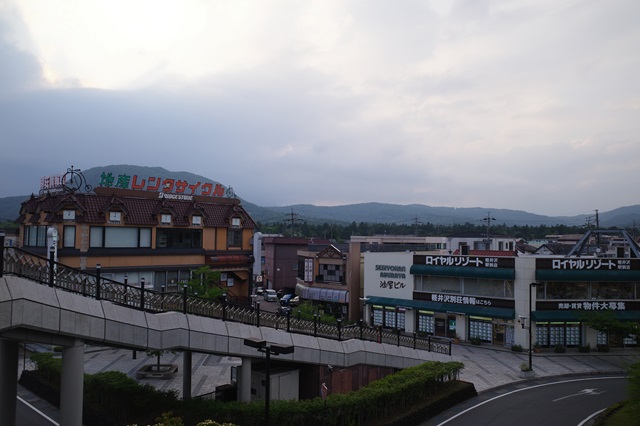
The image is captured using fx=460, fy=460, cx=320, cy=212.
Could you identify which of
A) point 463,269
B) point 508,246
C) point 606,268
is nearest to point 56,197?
point 463,269

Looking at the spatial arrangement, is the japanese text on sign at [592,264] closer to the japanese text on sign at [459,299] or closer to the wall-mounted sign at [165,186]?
the japanese text on sign at [459,299]

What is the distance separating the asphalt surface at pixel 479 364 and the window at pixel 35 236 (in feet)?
35.7

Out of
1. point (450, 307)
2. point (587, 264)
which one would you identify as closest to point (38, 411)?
point (450, 307)

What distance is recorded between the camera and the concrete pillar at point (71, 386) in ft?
46.3

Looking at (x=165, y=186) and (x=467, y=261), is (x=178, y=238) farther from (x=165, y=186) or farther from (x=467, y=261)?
(x=467, y=261)

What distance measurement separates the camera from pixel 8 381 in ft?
54.7

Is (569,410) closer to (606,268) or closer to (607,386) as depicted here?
(607,386)

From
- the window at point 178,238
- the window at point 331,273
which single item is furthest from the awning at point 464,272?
the window at point 178,238

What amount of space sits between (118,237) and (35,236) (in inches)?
293

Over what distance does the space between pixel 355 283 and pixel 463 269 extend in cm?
1382

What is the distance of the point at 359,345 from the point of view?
2495 cm

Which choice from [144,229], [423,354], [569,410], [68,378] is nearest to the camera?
[68,378]

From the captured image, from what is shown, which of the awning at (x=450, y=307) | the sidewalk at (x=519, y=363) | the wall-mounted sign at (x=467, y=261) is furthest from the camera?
the wall-mounted sign at (x=467, y=261)

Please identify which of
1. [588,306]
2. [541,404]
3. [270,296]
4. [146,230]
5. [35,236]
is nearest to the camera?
[541,404]
